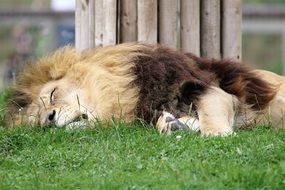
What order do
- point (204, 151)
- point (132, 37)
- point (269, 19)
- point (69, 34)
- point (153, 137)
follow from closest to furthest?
point (204, 151) → point (153, 137) → point (132, 37) → point (69, 34) → point (269, 19)

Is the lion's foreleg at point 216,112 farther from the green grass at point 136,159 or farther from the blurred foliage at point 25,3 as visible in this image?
the blurred foliage at point 25,3

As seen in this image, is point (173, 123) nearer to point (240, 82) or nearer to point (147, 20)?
point (240, 82)

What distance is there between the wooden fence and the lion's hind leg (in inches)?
48.3

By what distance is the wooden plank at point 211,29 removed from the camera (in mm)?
7941

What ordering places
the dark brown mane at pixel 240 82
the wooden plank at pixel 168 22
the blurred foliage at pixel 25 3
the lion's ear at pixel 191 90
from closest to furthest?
1. the lion's ear at pixel 191 90
2. the dark brown mane at pixel 240 82
3. the wooden plank at pixel 168 22
4. the blurred foliage at pixel 25 3

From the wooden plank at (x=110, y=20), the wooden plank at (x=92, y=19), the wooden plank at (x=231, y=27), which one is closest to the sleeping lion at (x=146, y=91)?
the wooden plank at (x=110, y=20)

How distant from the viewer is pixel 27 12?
15891 mm

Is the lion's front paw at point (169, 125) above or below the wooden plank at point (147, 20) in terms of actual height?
below

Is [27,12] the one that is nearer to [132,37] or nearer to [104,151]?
[132,37]

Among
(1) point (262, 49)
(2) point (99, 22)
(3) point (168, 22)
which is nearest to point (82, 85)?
(2) point (99, 22)

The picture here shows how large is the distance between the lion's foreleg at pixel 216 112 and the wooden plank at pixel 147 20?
1.04 m

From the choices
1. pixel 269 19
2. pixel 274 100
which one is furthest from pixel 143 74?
pixel 269 19

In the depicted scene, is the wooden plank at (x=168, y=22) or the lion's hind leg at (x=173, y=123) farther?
the wooden plank at (x=168, y=22)

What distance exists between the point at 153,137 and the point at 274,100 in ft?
4.18
